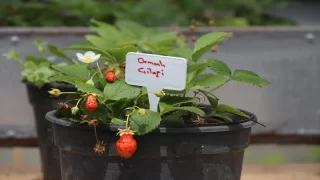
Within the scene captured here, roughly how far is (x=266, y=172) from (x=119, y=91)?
52.4 inches

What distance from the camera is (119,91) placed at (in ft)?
4.70

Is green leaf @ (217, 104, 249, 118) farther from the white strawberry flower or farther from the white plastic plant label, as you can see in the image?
the white strawberry flower

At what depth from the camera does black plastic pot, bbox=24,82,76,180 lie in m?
2.21

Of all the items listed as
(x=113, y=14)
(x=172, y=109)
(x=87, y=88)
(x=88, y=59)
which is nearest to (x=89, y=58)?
(x=88, y=59)

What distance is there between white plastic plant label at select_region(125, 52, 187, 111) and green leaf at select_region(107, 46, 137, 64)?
0.07 metres

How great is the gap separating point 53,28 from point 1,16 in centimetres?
38

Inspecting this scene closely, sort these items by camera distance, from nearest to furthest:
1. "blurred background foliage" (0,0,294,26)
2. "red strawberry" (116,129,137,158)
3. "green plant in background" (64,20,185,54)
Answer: "red strawberry" (116,129,137,158), "green plant in background" (64,20,185,54), "blurred background foliage" (0,0,294,26)

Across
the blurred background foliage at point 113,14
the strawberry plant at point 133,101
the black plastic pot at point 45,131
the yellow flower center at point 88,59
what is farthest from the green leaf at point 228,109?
the blurred background foliage at point 113,14

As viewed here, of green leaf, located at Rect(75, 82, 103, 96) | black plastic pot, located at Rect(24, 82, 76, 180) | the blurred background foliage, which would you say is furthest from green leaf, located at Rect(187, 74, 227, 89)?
the blurred background foliage

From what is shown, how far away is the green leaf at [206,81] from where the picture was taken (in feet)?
4.94

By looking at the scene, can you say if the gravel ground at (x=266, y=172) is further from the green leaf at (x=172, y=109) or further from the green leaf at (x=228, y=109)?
the green leaf at (x=172, y=109)

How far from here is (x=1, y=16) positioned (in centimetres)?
302

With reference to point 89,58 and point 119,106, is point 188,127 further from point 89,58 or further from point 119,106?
point 89,58

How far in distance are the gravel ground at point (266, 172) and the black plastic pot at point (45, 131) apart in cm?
19
